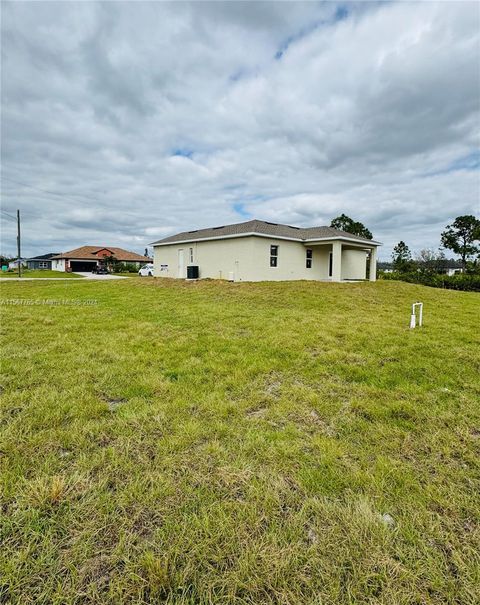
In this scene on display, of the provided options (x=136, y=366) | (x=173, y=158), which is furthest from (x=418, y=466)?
(x=173, y=158)

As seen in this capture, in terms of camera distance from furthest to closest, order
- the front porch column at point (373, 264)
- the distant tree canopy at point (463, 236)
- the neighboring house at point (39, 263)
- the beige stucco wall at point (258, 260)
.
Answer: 1. the neighboring house at point (39, 263)
2. the distant tree canopy at point (463, 236)
3. the front porch column at point (373, 264)
4. the beige stucco wall at point (258, 260)

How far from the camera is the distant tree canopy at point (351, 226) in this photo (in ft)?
124

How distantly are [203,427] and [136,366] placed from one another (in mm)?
2095

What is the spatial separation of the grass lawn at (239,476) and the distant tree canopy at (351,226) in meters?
35.9

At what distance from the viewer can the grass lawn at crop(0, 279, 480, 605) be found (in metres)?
1.53

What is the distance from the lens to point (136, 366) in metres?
4.57

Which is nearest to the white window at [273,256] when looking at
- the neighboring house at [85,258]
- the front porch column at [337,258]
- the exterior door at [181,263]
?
the front porch column at [337,258]

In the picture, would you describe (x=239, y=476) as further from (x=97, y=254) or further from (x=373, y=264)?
(x=97, y=254)

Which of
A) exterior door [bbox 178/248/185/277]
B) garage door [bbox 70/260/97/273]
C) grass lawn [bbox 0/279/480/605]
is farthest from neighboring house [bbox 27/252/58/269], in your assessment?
grass lawn [bbox 0/279/480/605]

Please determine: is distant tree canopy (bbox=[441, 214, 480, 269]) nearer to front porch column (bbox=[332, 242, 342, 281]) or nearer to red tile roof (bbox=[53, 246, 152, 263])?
front porch column (bbox=[332, 242, 342, 281])

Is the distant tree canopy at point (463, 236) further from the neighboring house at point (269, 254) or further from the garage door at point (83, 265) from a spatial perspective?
the garage door at point (83, 265)

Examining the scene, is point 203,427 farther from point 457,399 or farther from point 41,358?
point 41,358

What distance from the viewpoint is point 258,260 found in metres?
17.8

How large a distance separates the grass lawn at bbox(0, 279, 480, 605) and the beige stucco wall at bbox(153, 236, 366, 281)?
13060mm
